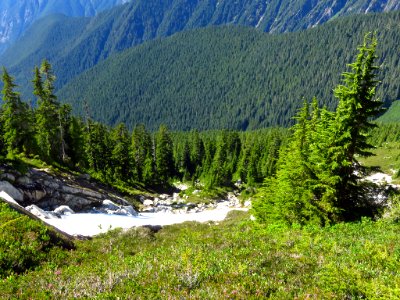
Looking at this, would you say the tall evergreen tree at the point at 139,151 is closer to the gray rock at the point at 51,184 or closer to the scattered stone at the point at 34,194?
the gray rock at the point at 51,184

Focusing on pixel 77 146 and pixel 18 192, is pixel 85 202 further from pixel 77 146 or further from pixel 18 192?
pixel 77 146

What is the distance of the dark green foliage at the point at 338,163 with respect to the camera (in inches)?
730

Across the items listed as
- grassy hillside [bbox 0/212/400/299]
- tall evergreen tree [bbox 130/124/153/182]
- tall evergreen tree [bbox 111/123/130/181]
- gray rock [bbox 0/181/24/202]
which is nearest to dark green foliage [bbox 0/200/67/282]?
grassy hillside [bbox 0/212/400/299]

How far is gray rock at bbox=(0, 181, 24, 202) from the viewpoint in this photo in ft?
80.6

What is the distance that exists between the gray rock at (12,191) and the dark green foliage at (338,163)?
20.8 meters

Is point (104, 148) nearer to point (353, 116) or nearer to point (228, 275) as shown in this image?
point (353, 116)

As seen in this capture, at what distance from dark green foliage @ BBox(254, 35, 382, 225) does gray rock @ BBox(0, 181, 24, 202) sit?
20842 mm

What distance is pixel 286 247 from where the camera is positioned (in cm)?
1171

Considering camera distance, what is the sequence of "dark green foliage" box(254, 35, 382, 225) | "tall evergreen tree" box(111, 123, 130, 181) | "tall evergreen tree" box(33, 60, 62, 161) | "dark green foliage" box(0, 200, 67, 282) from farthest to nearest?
"tall evergreen tree" box(111, 123, 130, 181) → "tall evergreen tree" box(33, 60, 62, 161) → "dark green foliage" box(254, 35, 382, 225) → "dark green foliage" box(0, 200, 67, 282)

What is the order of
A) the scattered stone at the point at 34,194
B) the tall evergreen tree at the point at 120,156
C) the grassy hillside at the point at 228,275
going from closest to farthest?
1. the grassy hillside at the point at 228,275
2. the scattered stone at the point at 34,194
3. the tall evergreen tree at the point at 120,156

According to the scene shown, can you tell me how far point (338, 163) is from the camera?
19250mm

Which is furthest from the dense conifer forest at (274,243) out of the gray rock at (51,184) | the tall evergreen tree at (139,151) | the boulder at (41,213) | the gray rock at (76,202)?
the tall evergreen tree at (139,151)

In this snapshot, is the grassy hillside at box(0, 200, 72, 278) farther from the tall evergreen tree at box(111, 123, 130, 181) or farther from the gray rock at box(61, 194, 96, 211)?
the tall evergreen tree at box(111, 123, 130, 181)

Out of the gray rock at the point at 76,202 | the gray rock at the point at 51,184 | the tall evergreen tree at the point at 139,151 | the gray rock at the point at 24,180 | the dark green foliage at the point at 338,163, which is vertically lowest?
the tall evergreen tree at the point at 139,151
